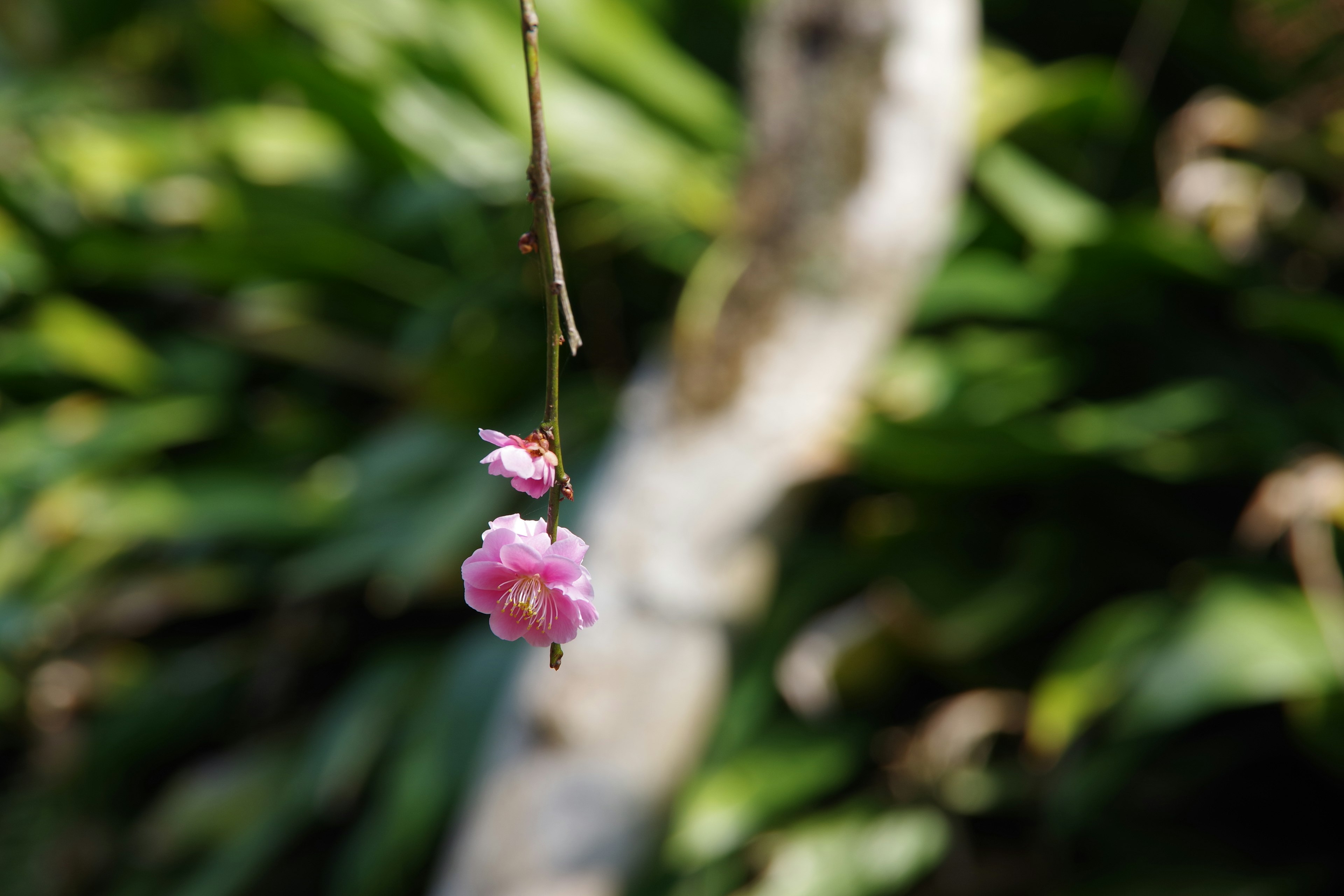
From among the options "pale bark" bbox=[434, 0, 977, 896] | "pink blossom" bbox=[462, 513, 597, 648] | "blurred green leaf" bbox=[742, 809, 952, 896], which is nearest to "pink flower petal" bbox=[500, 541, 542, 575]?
"pink blossom" bbox=[462, 513, 597, 648]

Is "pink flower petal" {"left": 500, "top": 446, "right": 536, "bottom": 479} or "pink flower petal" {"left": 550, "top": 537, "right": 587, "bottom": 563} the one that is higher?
"pink flower petal" {"left": 500, "top": 446, "right": 536, "bottom": 479}

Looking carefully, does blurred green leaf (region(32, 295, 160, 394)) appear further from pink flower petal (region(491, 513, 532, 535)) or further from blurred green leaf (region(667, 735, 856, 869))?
pink flower petal (region(491, 513, 532, 535))

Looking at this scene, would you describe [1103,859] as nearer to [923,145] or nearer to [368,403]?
[923,145]

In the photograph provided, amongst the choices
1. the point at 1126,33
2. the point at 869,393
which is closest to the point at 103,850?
the point at 869,393

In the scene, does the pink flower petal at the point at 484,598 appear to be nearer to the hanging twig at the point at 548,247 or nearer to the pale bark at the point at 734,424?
the hanging twig at the point at 548,247

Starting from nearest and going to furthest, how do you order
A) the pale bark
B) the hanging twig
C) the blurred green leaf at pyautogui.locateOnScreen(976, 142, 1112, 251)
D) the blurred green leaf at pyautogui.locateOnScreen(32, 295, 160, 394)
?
the hanging twig
the pale bark
the blurred green leaf at pyautogui.locateOnScreen(976, 142, 1112, 251)
the blurred green leaf at pyautogui.locateOnScreen(32, 295, 160, 394)

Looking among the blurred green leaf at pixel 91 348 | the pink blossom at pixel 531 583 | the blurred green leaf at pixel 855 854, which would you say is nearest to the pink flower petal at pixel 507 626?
the pink blossom at pixel 531 583
